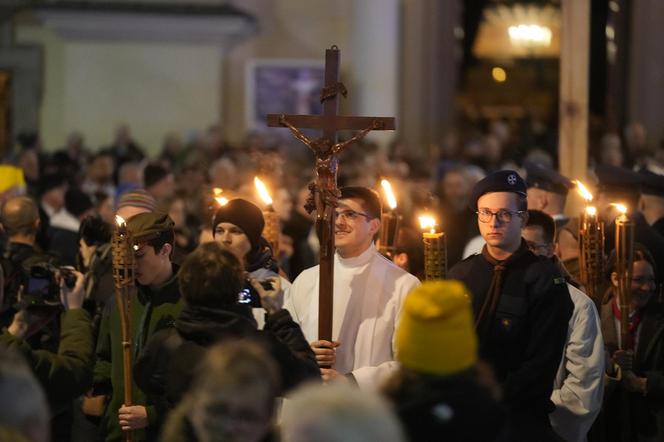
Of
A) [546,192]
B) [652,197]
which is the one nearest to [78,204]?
[546,192]

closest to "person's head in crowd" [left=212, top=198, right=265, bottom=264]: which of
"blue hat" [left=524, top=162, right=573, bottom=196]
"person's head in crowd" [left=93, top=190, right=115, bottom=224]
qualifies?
"person's head in crowd" [left=93, top=190, right=115, bottom=224]

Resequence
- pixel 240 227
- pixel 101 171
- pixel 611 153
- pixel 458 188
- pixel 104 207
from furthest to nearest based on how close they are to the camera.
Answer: pixel 611 153 < pixel 101 171 < pixel 458 188 < pixel 104 207 < pixel 240 227

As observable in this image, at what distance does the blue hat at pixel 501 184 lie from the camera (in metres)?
7.19

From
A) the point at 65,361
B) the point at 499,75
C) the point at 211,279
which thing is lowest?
the point at 65,361

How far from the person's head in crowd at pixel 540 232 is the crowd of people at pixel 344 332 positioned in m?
0.01

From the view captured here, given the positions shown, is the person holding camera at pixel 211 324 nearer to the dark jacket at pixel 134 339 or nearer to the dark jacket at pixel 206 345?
the dark jacket at pixel 206 345

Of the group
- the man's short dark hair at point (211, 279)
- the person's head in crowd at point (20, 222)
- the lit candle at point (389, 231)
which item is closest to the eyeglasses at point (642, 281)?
the lit candle at point (389, 231)

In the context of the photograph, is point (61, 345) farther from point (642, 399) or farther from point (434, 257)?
point (642, 399)

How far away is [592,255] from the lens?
7.95 metres

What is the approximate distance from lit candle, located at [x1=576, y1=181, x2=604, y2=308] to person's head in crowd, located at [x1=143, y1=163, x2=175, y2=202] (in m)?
4.62

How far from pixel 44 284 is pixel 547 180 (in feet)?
11.9

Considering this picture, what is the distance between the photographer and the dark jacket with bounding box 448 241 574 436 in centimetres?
679

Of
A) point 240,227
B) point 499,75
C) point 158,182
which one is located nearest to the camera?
point 240,227

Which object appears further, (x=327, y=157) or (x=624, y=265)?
(x=624, y=265)
